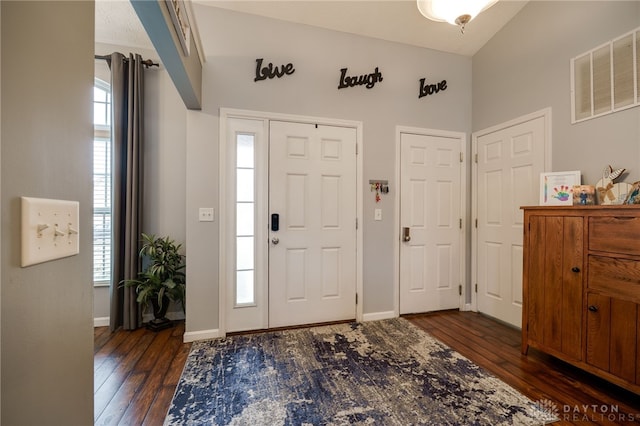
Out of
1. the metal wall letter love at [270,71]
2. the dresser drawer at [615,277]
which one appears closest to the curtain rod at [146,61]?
the metal wall letter love at [270,71]

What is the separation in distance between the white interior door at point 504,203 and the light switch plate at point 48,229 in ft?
11.1

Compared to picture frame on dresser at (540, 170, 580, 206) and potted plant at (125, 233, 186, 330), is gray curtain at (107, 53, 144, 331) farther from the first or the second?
picture frame on dresser at (540, 170, 580, 206)

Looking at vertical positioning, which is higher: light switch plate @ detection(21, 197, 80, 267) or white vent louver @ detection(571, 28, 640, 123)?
white vent louver @ detection(571, 28, 640, 123)

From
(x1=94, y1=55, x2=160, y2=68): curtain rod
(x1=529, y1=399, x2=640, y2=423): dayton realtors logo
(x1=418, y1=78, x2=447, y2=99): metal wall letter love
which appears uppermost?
(x1=94, y1=55, x2=160, y2=68): curtain rod

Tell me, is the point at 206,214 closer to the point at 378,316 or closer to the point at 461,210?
the point at 378,316

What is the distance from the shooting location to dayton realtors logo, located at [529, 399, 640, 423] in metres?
1.59

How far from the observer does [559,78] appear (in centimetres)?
248

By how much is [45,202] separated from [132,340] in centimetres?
263

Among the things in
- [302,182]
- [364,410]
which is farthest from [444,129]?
[364,410]

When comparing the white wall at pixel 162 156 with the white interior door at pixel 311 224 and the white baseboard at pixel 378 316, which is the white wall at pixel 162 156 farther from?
the white baseboard at pixel 378 316

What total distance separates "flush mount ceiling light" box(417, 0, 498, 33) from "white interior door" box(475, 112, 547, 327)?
1.41 m

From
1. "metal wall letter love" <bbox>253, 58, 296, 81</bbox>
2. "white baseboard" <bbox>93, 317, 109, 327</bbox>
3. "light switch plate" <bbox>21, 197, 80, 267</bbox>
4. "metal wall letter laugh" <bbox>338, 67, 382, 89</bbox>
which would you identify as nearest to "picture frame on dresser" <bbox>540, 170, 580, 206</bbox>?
"metal wall letter laugh" <bbox>338, 67, 382, 89</bbox>

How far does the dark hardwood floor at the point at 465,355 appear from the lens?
1643 mm

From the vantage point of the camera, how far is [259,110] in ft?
8.71
